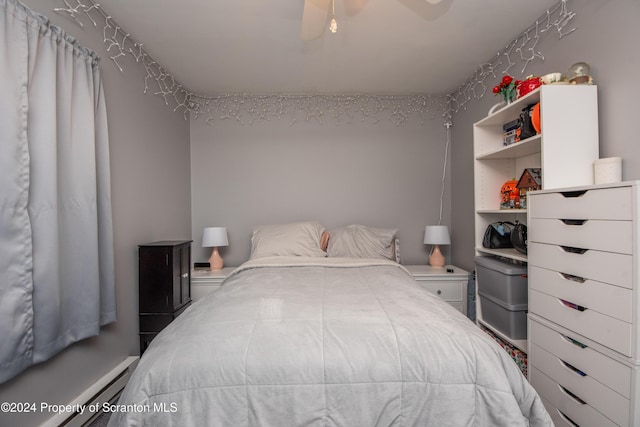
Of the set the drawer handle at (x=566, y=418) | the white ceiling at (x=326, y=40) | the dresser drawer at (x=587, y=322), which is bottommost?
the drawer handle at (x=566, y=418)

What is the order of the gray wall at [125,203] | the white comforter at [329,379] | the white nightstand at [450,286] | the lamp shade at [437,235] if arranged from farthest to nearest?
the lamp shade at [437,235], the white nightstand at [450,286], the gray wall at [125,203], the white comforter at [329,379]

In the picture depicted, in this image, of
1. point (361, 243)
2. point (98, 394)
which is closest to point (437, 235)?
Result: point (361, 243)

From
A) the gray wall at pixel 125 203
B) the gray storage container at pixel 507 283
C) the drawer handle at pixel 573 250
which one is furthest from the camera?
the gray storage container at pixel 507 283

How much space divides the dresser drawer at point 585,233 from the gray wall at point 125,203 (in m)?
2.47

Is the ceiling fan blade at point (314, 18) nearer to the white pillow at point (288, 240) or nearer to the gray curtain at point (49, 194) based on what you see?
the gray curtain at point (49, 194)

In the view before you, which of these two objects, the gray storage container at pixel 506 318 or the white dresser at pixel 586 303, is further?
the gray storage container at pixel 506 318

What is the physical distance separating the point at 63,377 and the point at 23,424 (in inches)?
8.8

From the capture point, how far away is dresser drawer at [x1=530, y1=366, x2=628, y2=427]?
3.94ft

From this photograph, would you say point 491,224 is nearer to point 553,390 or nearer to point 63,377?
point 553,390

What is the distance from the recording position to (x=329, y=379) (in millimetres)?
993

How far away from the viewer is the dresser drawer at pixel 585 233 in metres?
1.10

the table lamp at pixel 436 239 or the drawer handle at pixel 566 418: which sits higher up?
the table lamp at pixel 436 239

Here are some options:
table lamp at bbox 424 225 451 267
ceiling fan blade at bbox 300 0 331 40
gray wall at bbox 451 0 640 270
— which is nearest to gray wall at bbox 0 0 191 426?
ceiling fan blade at bbox 300 0 331 40

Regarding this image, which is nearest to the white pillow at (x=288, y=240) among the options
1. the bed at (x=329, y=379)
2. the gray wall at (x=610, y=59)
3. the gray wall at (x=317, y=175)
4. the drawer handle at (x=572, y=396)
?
the gray wall at (x=317, y=175)
